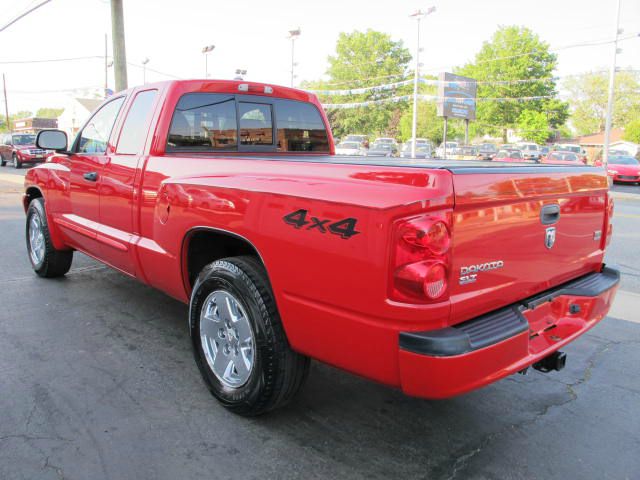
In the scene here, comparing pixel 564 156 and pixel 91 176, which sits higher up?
pixel 564 156

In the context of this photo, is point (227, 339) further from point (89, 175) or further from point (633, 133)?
point (633, 133)

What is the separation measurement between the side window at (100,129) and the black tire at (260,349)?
2.12 m

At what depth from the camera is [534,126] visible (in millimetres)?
56406

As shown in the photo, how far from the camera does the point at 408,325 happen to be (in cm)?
211

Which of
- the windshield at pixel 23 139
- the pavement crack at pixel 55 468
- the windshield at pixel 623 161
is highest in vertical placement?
the windshield at pixel 23 139

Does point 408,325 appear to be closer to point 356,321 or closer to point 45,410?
point 356,321

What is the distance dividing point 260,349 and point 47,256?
12.2 ft

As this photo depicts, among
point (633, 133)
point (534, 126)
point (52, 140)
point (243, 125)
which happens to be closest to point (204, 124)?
point (243, 125)

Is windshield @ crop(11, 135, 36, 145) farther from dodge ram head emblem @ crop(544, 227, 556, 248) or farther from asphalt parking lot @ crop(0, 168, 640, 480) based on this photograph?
dodge ram head emblem @ crop(544, 227, 556, 248)

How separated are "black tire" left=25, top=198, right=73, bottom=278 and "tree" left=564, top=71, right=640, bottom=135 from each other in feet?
311

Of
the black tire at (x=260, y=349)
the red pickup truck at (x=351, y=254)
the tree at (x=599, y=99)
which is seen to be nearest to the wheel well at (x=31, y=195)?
the red pickup truck at (x=351, y=254)

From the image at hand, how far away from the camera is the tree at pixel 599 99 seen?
85000 millimetres

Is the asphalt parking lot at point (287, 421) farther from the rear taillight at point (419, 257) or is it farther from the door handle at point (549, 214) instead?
the door handle at point (549, 214)

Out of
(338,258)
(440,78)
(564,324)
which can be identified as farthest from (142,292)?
(440,78)
